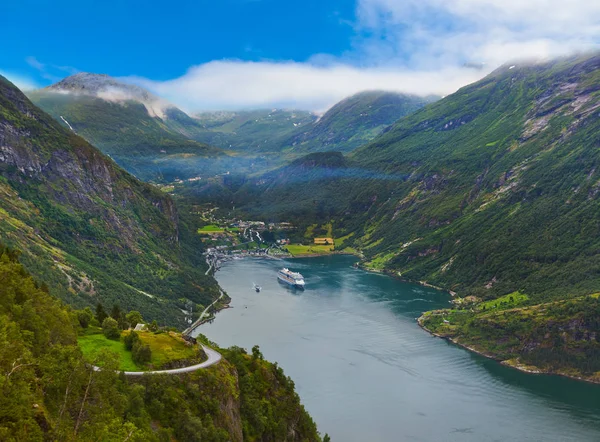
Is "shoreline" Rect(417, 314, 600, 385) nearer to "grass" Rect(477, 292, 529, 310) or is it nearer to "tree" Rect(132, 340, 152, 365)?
"grass" Rect(477, 292, 529, 310)

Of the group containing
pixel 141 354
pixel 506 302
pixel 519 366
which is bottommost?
pixel 519 366


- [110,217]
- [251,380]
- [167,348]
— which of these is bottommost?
[251,380]

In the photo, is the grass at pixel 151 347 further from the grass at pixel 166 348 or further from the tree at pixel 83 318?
the tree at pixel 83 318

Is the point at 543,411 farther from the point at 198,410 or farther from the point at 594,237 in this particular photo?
the point at 594,237

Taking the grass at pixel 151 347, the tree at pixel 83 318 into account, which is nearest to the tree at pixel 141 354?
the grass at pixel 151 347

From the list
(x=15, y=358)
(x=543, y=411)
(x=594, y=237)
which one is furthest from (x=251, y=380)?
(x=594, y=237)

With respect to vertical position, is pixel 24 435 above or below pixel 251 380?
above

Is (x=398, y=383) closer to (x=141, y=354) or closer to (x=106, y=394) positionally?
(x=141, y=354)

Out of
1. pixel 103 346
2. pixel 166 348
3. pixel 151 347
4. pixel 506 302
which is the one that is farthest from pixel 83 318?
pixel 506 302
